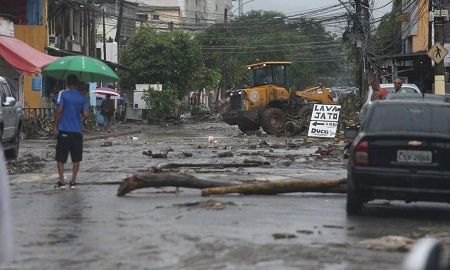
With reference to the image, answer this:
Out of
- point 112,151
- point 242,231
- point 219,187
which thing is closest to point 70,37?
point 112,151

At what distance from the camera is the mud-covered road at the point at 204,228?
28.5ft

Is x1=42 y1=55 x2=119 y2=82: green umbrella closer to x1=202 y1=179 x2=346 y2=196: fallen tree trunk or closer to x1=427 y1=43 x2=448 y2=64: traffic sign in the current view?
x1=202 y1=179 x2=346 y2=196: fallen tree trunk

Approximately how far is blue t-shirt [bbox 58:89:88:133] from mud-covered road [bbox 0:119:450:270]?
3.42 ft

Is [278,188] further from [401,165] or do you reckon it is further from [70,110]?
[70,110]

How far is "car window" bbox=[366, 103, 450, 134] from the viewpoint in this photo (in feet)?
39.6

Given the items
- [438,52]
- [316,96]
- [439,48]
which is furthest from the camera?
[316,96]

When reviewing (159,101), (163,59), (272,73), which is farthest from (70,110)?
(163,59)

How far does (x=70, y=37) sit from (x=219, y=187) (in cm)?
4099

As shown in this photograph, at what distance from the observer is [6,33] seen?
118ft

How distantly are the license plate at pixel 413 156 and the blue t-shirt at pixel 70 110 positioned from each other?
590cm

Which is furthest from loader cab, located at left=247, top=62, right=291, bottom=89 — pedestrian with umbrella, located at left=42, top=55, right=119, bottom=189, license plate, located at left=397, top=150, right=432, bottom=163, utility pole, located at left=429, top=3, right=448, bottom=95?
license plate, located at left=397, top=150, right=432, bottom=163

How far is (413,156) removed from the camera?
11703 millimetres

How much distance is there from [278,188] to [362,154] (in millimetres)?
2348

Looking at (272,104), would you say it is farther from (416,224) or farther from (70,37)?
(416,224)
